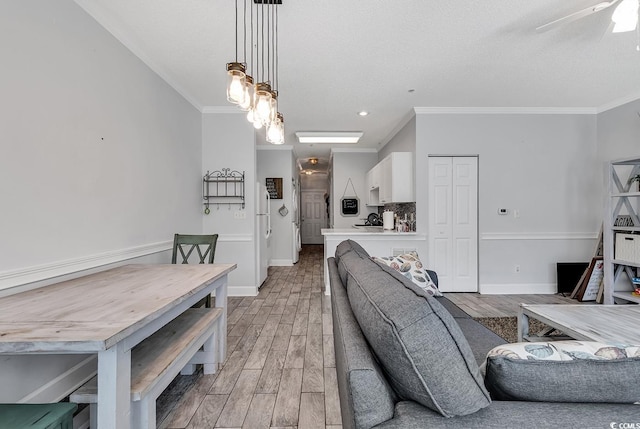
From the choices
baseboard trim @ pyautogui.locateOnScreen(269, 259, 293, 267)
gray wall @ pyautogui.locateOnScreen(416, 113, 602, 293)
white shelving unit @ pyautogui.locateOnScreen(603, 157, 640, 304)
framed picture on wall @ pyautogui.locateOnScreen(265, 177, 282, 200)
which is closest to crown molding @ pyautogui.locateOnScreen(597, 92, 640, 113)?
gray wall @ pyautogui.locateOnScreen(416, 113, 602, 293)

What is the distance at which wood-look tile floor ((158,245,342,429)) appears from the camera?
1726 millimetres

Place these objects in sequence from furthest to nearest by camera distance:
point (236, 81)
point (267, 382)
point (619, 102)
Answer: point (619, 102) → point (267, 382) → point (236, 81)

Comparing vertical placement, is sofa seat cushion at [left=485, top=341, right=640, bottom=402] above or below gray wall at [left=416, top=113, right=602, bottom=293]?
below

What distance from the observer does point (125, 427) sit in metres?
1.15

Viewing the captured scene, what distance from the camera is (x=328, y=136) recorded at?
17.4 feet

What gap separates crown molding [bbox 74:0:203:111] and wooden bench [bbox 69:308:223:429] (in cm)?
232

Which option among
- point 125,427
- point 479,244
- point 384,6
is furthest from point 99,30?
point 479,244

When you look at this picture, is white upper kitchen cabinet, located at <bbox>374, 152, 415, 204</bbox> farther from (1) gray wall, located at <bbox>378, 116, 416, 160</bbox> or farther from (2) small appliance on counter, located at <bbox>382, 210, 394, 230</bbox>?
(2) small appliance on counter, located at <bbox>382, 210, 394, 230</bbox>

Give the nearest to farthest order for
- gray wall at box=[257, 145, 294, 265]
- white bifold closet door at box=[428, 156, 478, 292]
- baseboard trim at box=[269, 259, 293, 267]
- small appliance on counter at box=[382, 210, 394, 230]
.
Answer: white bifold closet door at box=[428, 156, 478, 292]
small appliance on counter at box=[382, 210, 394, 230]
gray wall at box=[257, 145, 294, 265]
baseboard trim at box=[269, 259, 293, 267]

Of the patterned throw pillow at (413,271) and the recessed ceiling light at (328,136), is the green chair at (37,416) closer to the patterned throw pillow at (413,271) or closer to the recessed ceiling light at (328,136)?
the patterned throw pillow at (413,271)

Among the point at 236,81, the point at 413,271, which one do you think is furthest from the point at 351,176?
the point at 236,81

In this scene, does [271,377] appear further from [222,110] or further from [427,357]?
[222,110]

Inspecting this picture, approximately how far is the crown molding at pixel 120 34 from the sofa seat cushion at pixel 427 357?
2865 mm

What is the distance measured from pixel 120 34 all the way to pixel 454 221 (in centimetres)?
439
